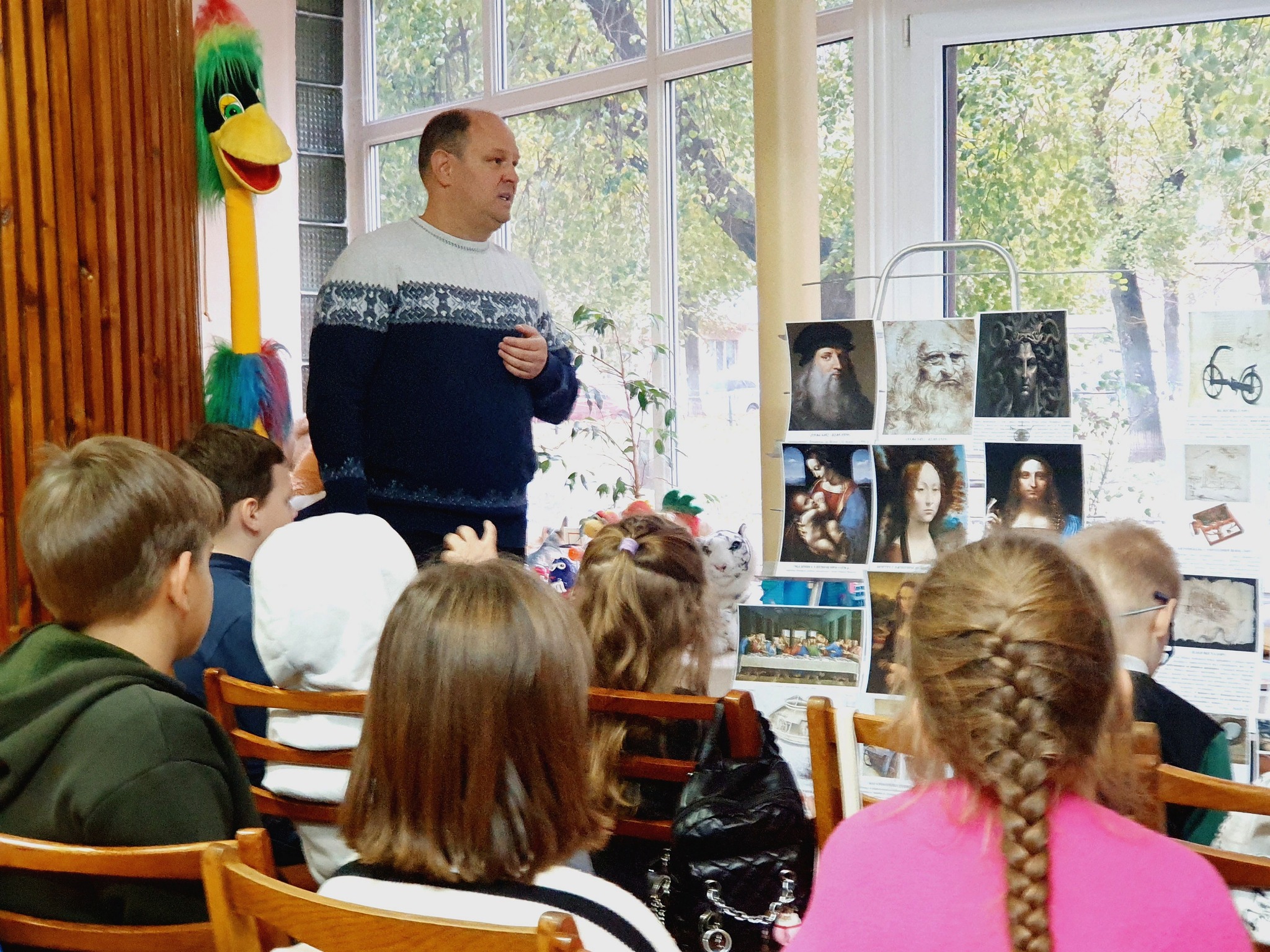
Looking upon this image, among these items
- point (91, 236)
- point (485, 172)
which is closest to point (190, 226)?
point (91, 236)

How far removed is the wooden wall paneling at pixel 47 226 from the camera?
2.46m

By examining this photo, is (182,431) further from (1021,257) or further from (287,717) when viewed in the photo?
(1021,257)

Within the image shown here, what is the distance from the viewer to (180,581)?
5.08 feet

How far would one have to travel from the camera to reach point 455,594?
1.21 metres

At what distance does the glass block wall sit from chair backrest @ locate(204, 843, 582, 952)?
3.82 meters

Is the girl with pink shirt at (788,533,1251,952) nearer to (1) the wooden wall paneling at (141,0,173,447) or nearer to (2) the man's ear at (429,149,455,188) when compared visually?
(2) the man's ear at (429,149,455,188)

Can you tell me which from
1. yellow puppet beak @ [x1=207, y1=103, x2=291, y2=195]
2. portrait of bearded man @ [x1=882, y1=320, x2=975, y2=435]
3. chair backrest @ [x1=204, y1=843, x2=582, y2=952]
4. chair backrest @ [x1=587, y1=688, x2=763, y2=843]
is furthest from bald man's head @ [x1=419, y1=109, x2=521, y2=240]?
chair backrest @ [x1=204, y1=843, x2=582, y2=952]

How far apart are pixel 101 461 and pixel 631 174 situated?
9.24ft

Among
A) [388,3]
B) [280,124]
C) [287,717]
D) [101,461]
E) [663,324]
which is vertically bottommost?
[287,717]

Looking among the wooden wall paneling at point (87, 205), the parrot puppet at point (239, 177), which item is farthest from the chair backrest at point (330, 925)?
the parrot puppet at point (239, 177)

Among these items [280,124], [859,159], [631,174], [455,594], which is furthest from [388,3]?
[455,594]

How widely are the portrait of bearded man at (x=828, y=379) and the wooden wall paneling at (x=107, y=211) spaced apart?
1472mm

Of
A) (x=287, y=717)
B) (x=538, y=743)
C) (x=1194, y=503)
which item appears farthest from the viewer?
(x=1194, y=503)

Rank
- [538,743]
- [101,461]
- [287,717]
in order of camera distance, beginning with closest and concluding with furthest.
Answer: [538,743] < [101,461] < [287,717]
